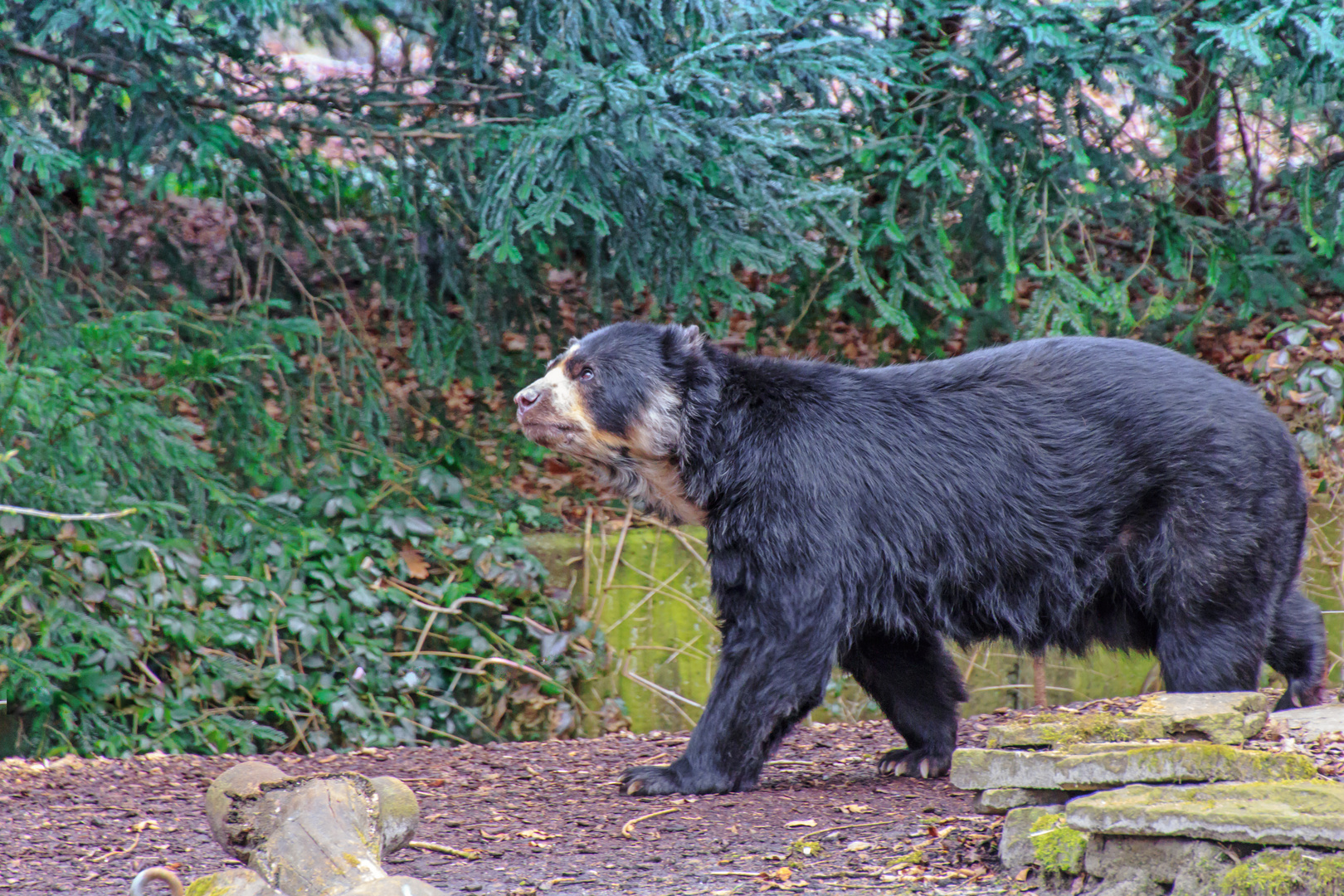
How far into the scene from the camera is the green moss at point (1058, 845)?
9.38ft

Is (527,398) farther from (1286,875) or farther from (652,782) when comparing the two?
(1286,875)

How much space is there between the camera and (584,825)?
3977mm

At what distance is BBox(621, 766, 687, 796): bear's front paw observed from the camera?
14.2 ft

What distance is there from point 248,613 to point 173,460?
68.4 inches

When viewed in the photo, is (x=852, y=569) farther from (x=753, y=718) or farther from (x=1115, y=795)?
(x=1115, y=795)

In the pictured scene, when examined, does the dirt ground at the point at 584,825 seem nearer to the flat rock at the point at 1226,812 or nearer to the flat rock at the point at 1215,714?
the flat rock at the point at 1215,714

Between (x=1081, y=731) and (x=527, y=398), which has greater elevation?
(x=527, y=398)

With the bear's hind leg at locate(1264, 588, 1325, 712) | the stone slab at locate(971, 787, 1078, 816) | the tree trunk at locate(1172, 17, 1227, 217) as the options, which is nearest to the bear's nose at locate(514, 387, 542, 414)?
the stone slab at locate(971, 787, 1078, 816)

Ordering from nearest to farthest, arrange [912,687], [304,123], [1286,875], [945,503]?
[1286,875] < [945,503] < [912,687] < [304,123]

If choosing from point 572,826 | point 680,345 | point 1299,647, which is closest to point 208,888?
point 572,826

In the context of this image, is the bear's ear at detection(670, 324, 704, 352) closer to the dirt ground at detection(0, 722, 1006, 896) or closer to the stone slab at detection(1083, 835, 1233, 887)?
the dirt ground at detection(0, 722, 1006, 896)

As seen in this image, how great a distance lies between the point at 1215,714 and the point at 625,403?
2196 mm

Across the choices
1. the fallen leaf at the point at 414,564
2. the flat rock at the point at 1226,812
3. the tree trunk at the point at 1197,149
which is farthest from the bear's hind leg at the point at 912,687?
the tree trunk at the point at 1197,149

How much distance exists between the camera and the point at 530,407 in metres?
4.60
